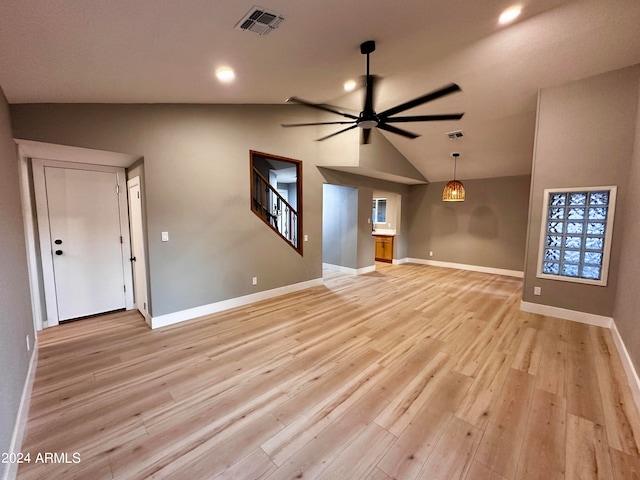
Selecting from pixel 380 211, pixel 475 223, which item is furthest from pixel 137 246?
pixel 475 223

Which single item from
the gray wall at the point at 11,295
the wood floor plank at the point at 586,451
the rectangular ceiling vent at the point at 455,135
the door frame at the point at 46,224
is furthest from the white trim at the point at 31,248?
the rectangular ceiling vent at the point at 455,135

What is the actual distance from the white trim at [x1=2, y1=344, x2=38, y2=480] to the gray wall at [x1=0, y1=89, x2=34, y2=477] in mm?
56

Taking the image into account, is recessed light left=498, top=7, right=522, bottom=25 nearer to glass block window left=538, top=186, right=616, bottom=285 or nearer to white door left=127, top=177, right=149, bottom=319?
glass block window left=538, top=186, right=616, bottom=285

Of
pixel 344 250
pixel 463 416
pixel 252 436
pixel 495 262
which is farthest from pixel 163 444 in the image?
pixel 495 262

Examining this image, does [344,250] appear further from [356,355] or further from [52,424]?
[52,424]

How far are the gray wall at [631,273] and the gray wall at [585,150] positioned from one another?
13 cm

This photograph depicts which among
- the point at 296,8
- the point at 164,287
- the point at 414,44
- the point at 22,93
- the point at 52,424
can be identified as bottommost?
the point at 52,424

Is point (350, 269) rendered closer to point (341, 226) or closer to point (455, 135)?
point (341, 226)

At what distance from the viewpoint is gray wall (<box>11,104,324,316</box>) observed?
2844mm

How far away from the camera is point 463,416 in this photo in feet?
6.25

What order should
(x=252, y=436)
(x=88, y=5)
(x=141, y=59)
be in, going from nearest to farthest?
(x=88, y=5), (x=252, y=436), (x=141, y=59)

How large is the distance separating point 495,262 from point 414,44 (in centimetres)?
607

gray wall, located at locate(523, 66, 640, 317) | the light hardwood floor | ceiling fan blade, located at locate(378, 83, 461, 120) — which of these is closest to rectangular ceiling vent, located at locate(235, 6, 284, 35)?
ceiling fan blade, located at locate(378, 83, 461, 120)

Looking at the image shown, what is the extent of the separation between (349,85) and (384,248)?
218 inches
